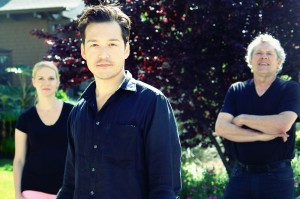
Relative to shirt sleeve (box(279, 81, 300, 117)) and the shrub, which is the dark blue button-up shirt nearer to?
shirt sleeve (box(279, 81, 300, 117))

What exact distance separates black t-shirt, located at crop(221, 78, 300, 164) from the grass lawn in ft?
15.3

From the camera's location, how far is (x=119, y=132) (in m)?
2.50

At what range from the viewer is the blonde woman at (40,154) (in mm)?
4441

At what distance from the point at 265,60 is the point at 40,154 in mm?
1989

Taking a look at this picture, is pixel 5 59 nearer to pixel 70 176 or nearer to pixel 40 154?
pixel 40 154

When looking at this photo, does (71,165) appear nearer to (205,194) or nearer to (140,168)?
(140,168)

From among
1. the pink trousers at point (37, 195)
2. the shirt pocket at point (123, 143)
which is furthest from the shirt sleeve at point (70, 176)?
the pink trousers at point (37, 195)

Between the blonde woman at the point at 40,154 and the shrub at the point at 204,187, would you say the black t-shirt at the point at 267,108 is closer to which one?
the blonde woman at the point at 40,154

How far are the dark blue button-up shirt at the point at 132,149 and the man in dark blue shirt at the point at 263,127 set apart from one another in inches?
67.3

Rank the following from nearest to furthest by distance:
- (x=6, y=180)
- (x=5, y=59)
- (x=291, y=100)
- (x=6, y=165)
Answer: (x=291, y=100) < (x=6, y=180) < (x=6, y=165) < (x=5, y=59)

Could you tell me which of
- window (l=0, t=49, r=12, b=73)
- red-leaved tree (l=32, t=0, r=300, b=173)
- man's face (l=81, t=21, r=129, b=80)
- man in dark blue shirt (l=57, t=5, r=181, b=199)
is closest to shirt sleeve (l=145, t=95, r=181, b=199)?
man in dark blue shirt (l=57, t=5, r=181, b=199)

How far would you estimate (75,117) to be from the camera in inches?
111

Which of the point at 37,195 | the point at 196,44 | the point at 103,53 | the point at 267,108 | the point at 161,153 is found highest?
the point at 196,44

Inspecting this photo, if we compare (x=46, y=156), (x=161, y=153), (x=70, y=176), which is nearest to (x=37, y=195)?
(x=46, y=156)
